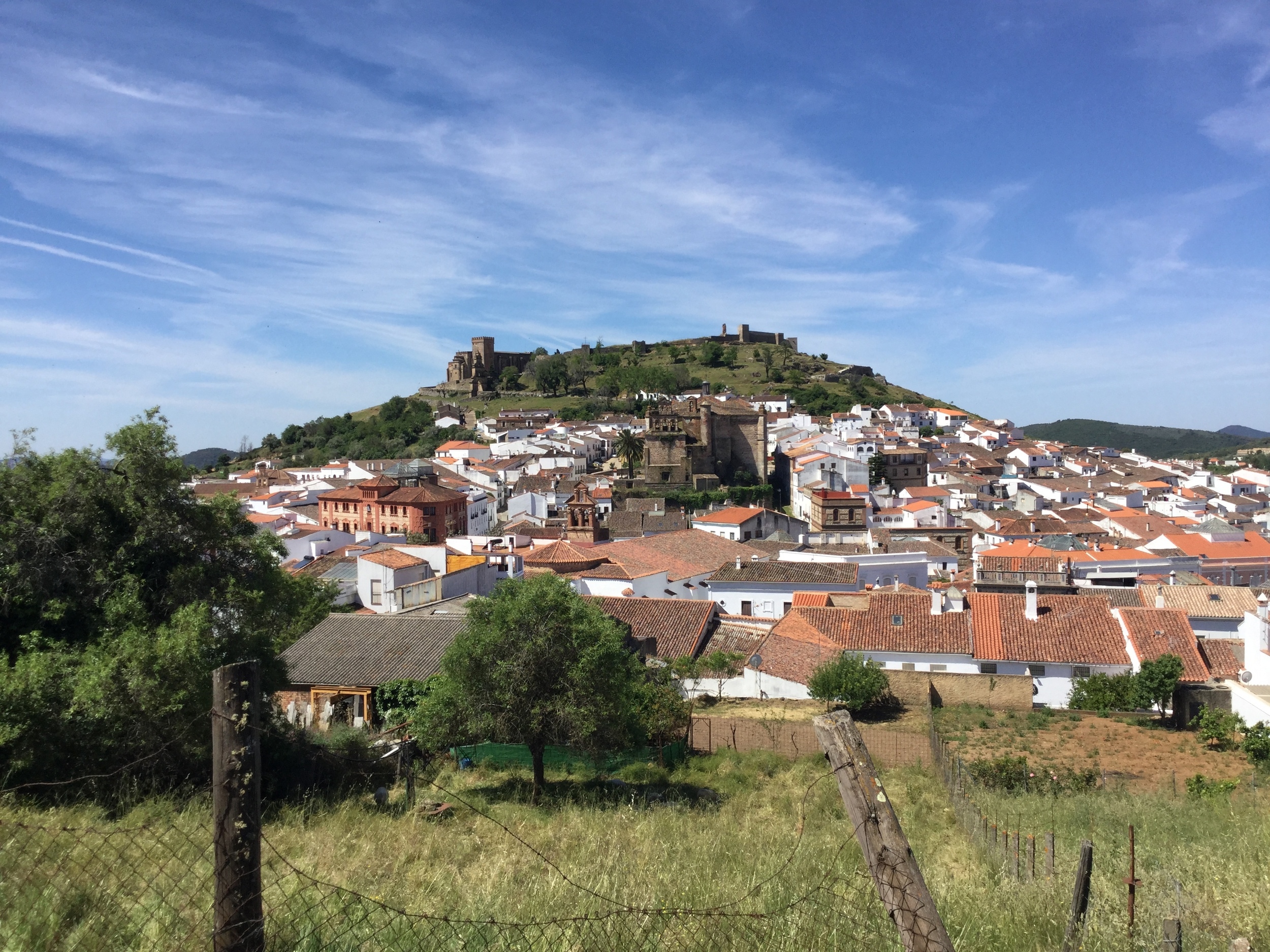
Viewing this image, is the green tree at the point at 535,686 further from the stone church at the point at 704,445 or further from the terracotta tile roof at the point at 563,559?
the stone church at the point at 704,445

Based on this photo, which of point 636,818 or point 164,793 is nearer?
point 164,793

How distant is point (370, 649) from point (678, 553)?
19088 millimetres

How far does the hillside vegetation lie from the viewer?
527 ft

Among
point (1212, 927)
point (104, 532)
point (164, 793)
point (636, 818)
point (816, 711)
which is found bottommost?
point (816, 711)

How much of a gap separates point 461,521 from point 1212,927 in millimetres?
45748

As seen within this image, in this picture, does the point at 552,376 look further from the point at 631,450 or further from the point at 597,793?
the point at 597,793

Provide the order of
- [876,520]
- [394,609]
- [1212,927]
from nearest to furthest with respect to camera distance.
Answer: [1212,927] → [394,609] → [876,520]

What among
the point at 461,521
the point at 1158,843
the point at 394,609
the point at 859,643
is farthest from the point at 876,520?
the point at 1158,843

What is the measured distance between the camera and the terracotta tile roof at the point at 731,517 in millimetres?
45500

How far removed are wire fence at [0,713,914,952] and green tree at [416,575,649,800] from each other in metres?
6.93

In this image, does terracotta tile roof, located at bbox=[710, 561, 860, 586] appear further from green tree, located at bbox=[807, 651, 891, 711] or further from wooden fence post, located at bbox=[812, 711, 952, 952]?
wooden fence post, located at bbox=[812, 711, 952, 952]

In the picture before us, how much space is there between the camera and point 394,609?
24562 mm

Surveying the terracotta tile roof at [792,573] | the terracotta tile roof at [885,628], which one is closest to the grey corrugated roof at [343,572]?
the terracotta tile roof at [792,573]

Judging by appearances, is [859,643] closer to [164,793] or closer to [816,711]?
[816,711]
